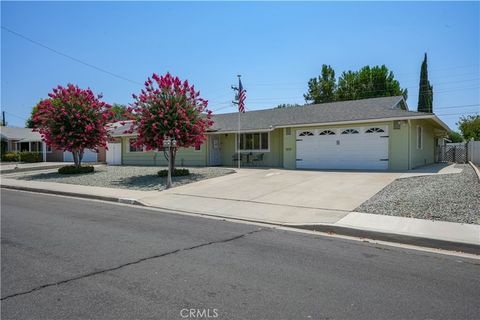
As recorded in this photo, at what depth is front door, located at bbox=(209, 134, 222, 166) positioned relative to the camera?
2528 centimetres

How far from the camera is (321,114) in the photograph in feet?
71.9

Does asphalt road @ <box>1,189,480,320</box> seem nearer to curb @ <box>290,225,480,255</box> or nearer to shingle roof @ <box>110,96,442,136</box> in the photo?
curb @ <box>290,225,480,255</box>

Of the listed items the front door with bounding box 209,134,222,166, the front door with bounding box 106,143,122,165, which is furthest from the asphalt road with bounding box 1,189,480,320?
the front door with bounding box 106,143,122,165

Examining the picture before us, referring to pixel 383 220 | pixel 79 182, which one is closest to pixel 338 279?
pixel 383 220

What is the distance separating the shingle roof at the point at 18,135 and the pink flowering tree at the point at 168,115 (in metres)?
30.2

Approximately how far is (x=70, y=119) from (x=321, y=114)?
50.4ft

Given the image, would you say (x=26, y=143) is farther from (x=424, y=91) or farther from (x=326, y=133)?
(x=424, y=91)

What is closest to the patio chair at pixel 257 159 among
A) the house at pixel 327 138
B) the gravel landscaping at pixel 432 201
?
the house at pixel 327 138

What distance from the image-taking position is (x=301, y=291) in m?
4.35

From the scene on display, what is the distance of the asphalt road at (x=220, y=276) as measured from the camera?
385cm

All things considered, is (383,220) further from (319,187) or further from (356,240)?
(319,187)

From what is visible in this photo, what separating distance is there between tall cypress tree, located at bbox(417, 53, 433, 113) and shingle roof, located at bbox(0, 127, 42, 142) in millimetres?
45781

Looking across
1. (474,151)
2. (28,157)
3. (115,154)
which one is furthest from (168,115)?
(28,157)

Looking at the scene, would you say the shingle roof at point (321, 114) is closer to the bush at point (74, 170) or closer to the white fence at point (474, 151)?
the white fence at point (474, 151)
